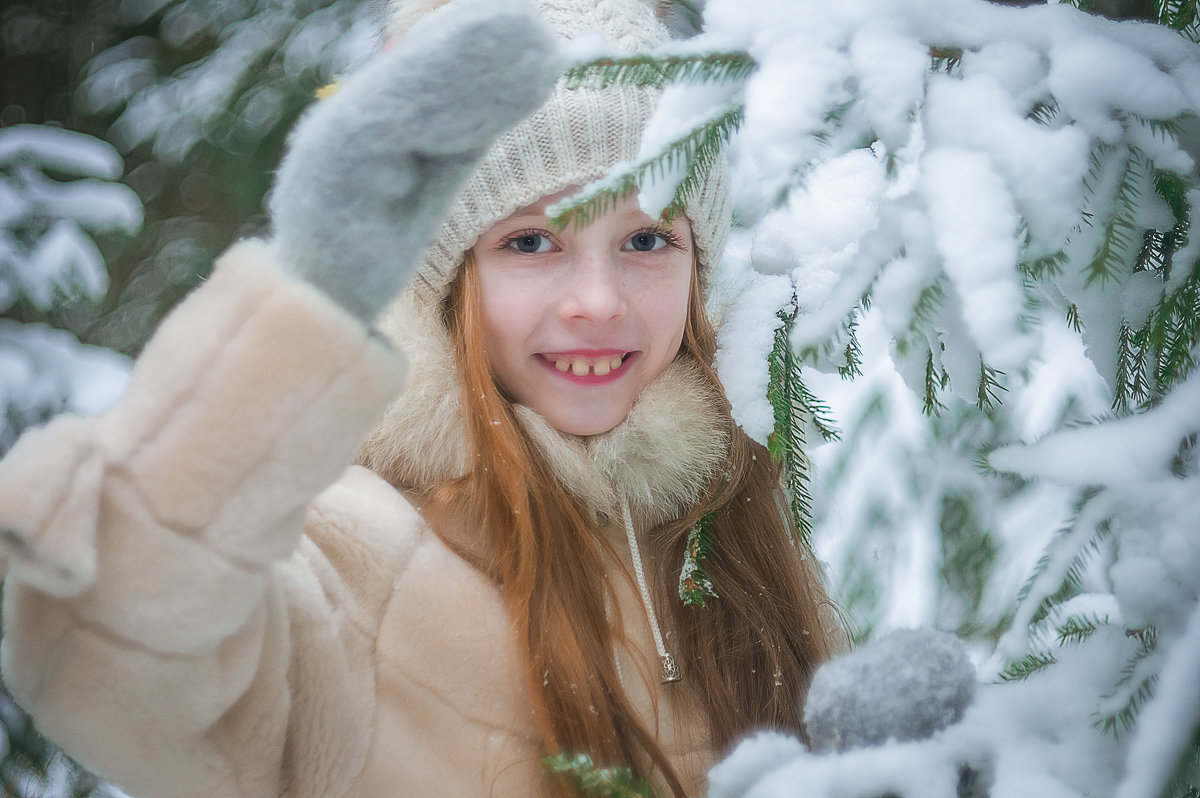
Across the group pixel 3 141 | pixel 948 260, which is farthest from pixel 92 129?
pixel 948 260

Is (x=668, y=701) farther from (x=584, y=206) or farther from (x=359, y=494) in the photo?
(x=584, y=206)

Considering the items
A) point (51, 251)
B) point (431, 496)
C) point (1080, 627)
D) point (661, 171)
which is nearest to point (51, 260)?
point (51, 251)

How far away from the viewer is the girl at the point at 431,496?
0.81m

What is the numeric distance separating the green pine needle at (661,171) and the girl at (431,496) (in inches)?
4.5

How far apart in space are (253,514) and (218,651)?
6.8 inches

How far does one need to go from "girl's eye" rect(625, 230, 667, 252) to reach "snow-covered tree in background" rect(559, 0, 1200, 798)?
64 centimetres

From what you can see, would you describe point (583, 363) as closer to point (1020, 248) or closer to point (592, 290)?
point (592, 290)

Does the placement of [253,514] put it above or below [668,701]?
above

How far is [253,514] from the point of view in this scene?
2.68 ft

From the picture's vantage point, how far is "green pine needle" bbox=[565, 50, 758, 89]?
2.57 feet

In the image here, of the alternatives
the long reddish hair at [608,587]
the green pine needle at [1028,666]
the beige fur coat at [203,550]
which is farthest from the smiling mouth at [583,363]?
the green pine needle at [1028,666]

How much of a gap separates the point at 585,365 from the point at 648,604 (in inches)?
17.0

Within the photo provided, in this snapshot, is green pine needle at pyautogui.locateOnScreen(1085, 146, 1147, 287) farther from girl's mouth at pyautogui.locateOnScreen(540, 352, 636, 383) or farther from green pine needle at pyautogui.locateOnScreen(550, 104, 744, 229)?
girl's mouth at pyautogui.locateOnScreen(540, 352, 636, 383)

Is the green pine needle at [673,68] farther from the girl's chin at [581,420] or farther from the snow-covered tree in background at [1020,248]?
the girl's chin at [581,420]
